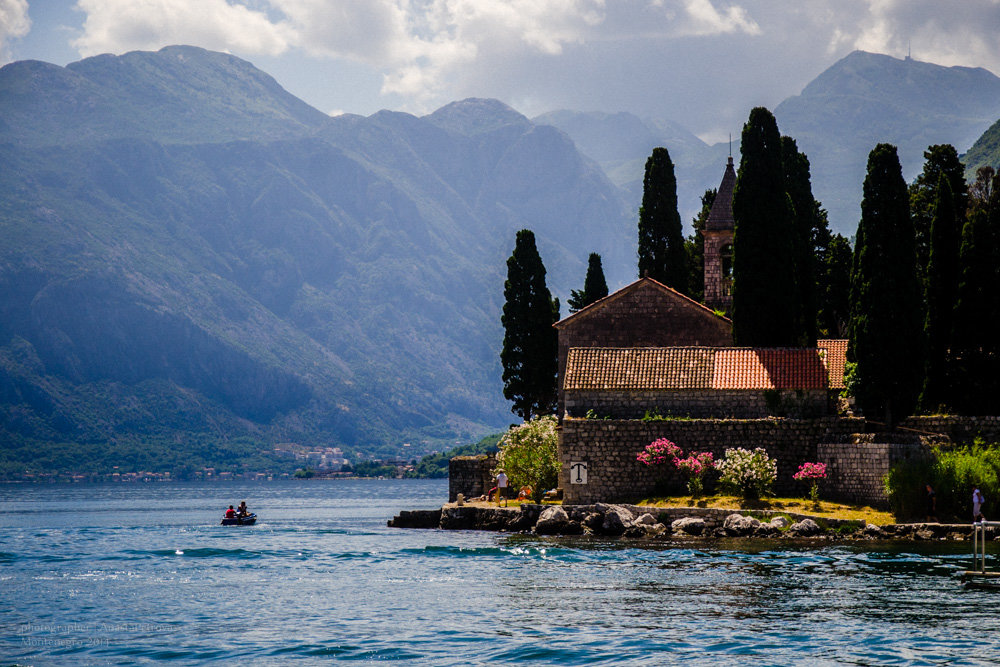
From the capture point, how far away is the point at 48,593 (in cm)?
3164

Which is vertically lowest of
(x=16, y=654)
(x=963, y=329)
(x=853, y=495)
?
(x=16, y=654)

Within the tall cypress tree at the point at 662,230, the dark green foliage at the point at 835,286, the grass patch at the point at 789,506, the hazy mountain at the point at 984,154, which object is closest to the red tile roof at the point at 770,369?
the grass patch at the point at 789,506

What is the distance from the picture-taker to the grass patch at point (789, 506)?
39.8 m

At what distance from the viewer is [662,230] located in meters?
65.4

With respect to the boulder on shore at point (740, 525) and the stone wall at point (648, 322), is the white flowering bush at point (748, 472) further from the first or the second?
the stone wall at point (648, 322)

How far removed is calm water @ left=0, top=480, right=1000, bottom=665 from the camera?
22891 mm

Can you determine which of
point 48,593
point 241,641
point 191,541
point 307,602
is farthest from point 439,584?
point 191,541

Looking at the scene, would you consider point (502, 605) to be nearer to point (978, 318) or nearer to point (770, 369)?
point (770, 369)

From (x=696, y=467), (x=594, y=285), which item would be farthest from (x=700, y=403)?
(x=594, y=285)

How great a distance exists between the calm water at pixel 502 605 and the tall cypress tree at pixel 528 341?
2113cm

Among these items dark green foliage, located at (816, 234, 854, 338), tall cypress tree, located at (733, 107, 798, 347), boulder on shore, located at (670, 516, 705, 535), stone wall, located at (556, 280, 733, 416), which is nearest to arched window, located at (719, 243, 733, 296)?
dark green foliage, located at (816, 234, 854, 338)

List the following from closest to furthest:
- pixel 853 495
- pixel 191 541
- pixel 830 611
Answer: pixel 830 611 < pixel 853 495 < pixel 191 541

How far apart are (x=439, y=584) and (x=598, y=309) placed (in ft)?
81.3

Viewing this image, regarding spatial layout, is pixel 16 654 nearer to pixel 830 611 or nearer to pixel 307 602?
pixel 307 602
